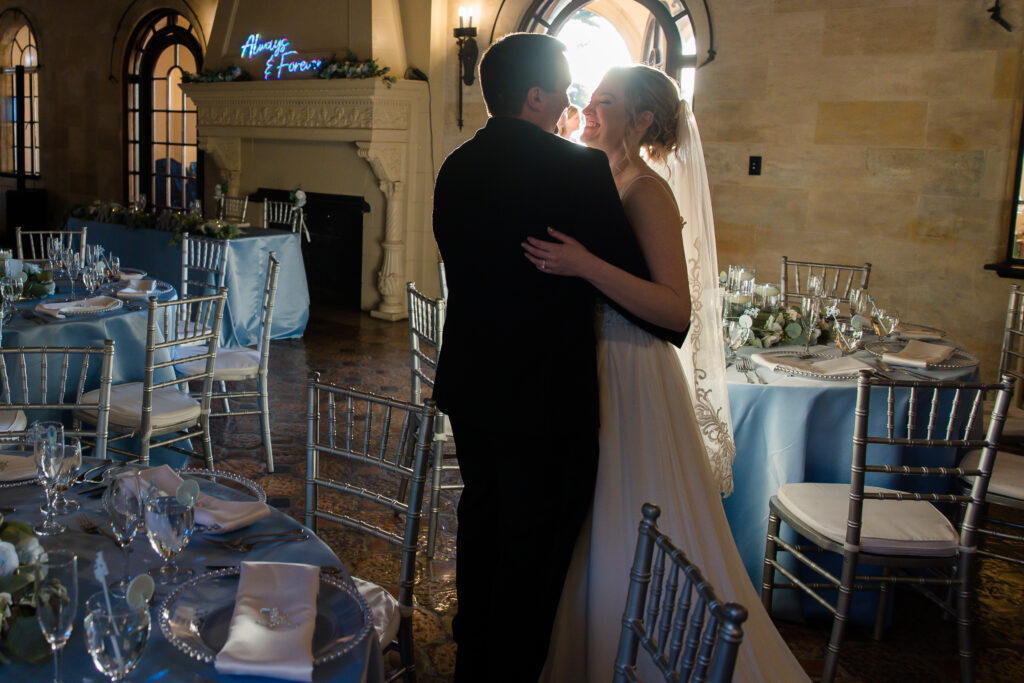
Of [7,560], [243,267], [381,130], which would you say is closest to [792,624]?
[7,560]

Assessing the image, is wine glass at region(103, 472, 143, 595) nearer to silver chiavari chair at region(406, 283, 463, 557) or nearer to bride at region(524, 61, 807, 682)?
bride at region(524, 61, 807, 682)

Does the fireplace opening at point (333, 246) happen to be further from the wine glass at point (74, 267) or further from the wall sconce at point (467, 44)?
the wine glass at point (74, 267)

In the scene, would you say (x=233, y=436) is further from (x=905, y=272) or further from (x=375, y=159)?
(x=905, y=272)

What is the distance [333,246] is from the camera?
8805 millimetres

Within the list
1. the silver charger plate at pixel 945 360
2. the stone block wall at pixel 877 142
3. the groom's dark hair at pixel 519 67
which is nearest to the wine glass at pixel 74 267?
the groom's dark hair at pixel 519 67

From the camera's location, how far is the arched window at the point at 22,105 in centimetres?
1286

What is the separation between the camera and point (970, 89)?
18.6 feet

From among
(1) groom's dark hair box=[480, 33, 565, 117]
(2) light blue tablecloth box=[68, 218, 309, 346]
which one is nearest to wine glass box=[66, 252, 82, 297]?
(2) light blue tablecloth box=[68, 218, 309, 346]

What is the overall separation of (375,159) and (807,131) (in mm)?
3851

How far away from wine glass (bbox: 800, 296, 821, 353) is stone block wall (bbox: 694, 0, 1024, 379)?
2.62 m

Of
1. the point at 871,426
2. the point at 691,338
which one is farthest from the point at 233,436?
the point at 871,426

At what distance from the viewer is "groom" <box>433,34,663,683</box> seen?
5.72ft

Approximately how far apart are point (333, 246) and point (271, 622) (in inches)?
303

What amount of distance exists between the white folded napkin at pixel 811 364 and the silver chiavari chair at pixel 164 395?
2.32 metres
